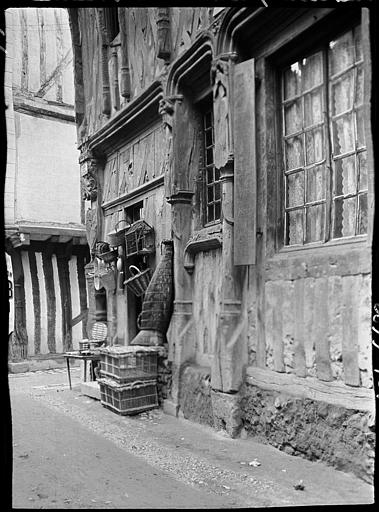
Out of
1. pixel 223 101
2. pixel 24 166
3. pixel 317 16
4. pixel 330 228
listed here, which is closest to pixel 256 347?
pixel 330 228

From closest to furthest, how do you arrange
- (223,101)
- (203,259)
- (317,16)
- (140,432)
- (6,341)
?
(6,341), (317,16), (223,101), (140,432), (203,259)

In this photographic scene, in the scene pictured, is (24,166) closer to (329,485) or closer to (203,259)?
(203,259)

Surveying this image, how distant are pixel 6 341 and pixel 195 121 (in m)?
3.95

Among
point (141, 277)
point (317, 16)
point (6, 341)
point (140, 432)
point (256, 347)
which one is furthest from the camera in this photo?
point (141, 277)

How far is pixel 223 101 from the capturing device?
192 inches

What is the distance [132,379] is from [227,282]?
1.87 meters

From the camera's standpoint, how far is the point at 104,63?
329 inches

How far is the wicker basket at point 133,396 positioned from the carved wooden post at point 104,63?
420cm

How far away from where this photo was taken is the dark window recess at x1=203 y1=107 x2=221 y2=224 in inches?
224

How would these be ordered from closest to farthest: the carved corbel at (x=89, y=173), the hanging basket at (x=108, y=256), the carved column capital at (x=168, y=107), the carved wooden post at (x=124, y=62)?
1. the carved column capital at (x=168, y=107)
2. the carved wooden post at (x=124, y=62)
3. the hanging basket at (x=108, y=256)
4. the carved corbel at (x=89, y=173)

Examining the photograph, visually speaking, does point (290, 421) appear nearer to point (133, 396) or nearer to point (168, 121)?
point (133, 396)

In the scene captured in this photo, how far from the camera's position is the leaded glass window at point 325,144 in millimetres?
3662

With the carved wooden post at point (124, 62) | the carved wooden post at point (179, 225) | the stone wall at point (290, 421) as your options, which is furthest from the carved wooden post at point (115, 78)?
the stone wall at point (290, 421)

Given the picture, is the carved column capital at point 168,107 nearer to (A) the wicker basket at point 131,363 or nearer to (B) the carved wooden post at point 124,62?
(B) the carved wooden post at point 124,62
